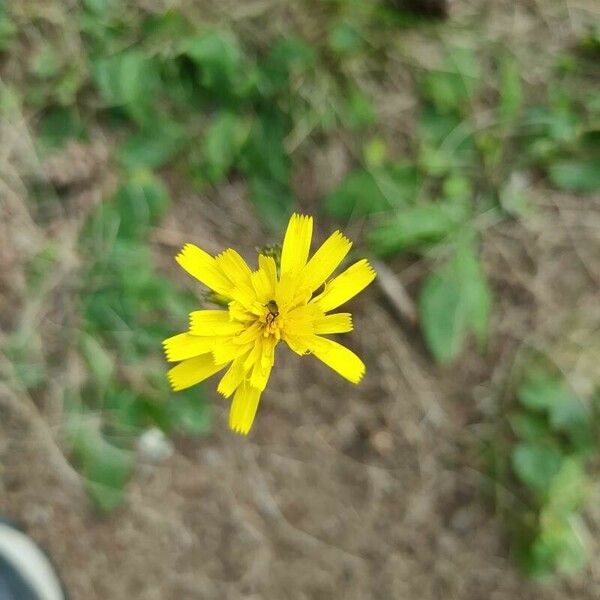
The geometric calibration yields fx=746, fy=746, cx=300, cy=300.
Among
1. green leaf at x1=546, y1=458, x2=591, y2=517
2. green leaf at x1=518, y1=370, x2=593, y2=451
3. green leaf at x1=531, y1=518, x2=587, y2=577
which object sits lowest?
green leaf at x1=531, y1=518, x2=587, y2=577

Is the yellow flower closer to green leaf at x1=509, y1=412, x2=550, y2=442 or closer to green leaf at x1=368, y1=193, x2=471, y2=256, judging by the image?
green leaf at x1=368, y1=193, x2=471, y2=256

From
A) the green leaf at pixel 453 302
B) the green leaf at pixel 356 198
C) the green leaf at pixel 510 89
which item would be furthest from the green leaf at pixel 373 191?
the green leaf at pixel 510 89

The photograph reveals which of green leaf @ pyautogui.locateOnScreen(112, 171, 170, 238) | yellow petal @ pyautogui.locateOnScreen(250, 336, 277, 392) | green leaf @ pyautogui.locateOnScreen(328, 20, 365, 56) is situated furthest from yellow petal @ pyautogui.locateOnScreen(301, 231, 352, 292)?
green leaf @ pyautogui.locateOnScreen(328, 20, 365, 56)

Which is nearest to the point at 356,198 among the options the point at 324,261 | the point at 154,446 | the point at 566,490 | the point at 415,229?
the point at 415,229

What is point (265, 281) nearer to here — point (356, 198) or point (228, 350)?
point (228, 350)

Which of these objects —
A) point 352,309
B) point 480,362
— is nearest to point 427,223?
point 352,309
